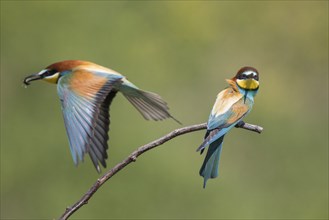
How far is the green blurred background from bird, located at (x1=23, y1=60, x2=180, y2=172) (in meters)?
3.06

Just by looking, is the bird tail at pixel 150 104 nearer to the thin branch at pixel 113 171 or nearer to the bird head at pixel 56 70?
the bird head at pixel 56 70

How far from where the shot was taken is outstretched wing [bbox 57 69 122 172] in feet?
4.95

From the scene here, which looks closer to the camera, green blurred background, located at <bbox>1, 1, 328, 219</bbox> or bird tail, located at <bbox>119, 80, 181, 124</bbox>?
bird tail, located at <bbox>119, 80, 181, 124</bbox>

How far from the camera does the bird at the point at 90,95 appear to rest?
1555 mm

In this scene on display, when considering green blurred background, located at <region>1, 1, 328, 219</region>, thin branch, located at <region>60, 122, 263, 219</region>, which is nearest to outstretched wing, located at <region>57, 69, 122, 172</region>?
thin branch, located at <region>60, 122, 263, 219</region>

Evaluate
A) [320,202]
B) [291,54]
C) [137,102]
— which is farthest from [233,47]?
[137,102]

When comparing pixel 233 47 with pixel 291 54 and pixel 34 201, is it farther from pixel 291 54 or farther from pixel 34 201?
pixel 34 201

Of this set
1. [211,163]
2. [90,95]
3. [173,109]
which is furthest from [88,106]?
[173,109]

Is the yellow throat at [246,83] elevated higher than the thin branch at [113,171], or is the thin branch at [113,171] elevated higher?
the yellow throat at [246,83]

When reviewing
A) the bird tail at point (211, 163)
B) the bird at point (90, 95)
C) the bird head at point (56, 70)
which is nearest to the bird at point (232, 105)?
the bird tail at point (211, 163)

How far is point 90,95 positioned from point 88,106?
0.09ft

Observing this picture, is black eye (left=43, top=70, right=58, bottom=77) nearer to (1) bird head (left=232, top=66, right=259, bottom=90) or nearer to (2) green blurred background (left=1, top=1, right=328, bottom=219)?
(1) bird head (left=232, top=66, right=259, bottom=90)

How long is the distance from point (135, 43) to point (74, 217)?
1804mm

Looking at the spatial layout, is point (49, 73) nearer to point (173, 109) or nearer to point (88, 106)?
point (88, 106)
